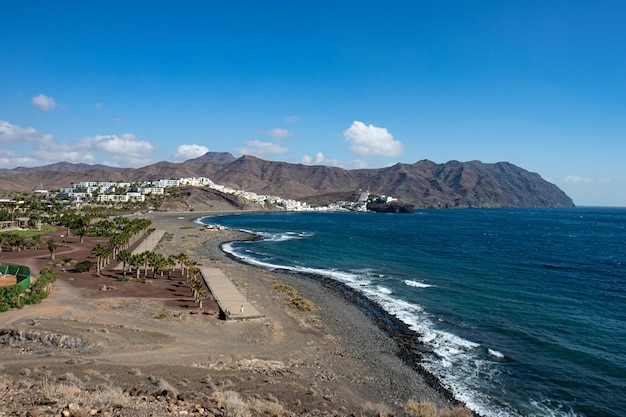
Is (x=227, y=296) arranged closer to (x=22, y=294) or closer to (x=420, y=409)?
(x=22, y=294)

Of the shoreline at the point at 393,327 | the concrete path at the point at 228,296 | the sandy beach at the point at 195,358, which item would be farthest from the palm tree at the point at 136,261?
the shoreline at the point at 393,327

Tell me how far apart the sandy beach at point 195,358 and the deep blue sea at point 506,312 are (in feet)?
14.5

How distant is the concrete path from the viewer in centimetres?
3709

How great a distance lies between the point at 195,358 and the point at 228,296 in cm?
1669

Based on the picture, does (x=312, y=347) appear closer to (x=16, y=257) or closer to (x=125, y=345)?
(x=125, y=345)

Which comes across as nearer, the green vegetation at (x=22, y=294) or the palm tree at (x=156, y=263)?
the green vegetation at (x=22, y=294)

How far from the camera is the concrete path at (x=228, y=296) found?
37.1m

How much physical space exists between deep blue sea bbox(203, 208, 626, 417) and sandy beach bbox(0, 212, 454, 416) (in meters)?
4.43

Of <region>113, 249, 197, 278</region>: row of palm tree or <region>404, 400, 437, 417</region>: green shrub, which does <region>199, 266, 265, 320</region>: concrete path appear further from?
<region>404, 400, 437, 417</region>: green shrub

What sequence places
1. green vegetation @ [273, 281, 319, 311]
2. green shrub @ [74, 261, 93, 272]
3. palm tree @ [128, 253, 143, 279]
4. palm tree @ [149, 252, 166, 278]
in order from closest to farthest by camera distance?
green vegetation @ [273, 281, 319, 311] < palm tree @ [149, 252, 166, 278] < palm tree @ [128, 253, 143, 279] < green shrub @ [74, 261, 93, 272]

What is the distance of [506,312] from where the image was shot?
42.0 m

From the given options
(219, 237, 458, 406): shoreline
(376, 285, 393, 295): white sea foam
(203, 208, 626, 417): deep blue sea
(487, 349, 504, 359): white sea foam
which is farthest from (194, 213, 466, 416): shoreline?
(487, 349, 504, 359): white sea foam

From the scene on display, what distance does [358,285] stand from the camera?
53.9 meters

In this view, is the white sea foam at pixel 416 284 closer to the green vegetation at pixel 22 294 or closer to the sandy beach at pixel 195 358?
the sandy beach at pixel 195 358
